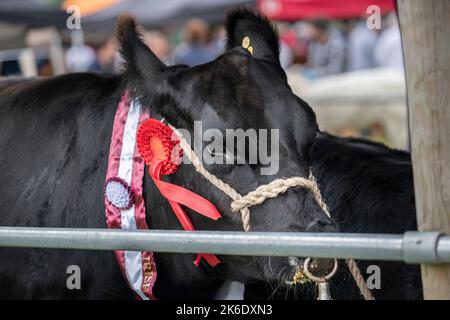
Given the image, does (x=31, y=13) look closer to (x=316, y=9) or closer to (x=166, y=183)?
(x=316, y=9)

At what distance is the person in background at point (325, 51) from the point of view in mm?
14967

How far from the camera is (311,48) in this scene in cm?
1588

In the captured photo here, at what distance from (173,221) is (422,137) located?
1.27m

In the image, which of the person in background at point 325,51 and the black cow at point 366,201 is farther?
the person in background at point 325,51

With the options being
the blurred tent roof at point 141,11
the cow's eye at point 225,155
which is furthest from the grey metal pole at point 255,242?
the blurred tent roof at point 141,11

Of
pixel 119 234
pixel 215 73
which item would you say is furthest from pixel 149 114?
pixel 119 234

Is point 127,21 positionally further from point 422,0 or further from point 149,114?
point 422,0

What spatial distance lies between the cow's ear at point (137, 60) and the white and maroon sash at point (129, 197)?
0.12 metres

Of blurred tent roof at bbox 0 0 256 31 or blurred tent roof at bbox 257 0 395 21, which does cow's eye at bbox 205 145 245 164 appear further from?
blurred tent roof at bbox 257 0 395 21

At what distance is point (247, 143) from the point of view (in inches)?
125

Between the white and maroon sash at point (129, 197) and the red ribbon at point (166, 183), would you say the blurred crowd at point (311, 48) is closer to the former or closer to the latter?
the white and maroon sash at point (129, 197)

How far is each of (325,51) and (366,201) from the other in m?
11.3

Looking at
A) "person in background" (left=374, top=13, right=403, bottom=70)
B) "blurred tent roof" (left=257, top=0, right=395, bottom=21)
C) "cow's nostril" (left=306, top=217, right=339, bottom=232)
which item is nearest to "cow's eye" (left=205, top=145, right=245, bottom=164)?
"cow's nostril" (left=306, top=217, right=339, bottom=232)

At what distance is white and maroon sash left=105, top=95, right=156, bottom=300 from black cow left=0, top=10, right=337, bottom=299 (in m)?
0.06
